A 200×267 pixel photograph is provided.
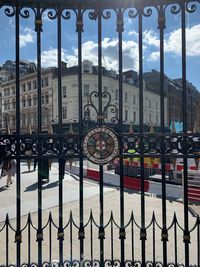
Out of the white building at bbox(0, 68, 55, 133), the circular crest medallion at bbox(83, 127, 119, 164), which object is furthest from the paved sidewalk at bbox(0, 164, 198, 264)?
the white building at bbox(0, 68, 55, 133)

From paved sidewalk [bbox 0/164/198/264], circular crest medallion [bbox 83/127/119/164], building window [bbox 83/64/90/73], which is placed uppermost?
building window [bbox 83/64/90/73]

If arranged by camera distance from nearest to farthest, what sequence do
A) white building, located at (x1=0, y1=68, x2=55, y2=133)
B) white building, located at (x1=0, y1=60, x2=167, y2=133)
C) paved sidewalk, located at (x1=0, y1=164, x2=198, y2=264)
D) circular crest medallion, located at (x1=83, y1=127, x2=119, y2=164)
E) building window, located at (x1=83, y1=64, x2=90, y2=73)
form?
circular crest medallion, located at (x1=83, y1=127, x2=119, y2=164), paved sidewalk, located at (x1=0, y1=164, x2=198, y2=264), white building, located at (x1=0, y1=60, x2=167, y2=133), building window, located at (x1=83, y1=64, x2=90, y2=73), white building, located at (x1=0, y1=68, x2=55, y2=133)

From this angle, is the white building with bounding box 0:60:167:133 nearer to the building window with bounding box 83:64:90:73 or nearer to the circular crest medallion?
the building window with bounding box 83:64:90:73

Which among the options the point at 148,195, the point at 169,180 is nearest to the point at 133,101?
the point at 169,180

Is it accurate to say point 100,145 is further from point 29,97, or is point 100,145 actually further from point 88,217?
point 29,97

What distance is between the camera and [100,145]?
3.13 metres

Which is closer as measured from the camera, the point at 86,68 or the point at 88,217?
the point at 88,217

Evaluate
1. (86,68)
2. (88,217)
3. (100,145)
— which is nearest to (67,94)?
(86,68)

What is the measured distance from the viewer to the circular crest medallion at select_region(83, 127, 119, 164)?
3.11 meters

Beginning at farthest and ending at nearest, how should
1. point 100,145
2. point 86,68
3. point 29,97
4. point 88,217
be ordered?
point 29,97
point 86,68
point 88,217
point 100,145

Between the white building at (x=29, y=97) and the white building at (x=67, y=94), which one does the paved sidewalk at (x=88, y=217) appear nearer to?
the white building at (x=67, y=94)

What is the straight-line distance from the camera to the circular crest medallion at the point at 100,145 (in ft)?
10.2

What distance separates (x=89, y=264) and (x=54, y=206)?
3640 mm

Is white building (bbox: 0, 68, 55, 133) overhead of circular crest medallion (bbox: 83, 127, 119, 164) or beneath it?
overhead
